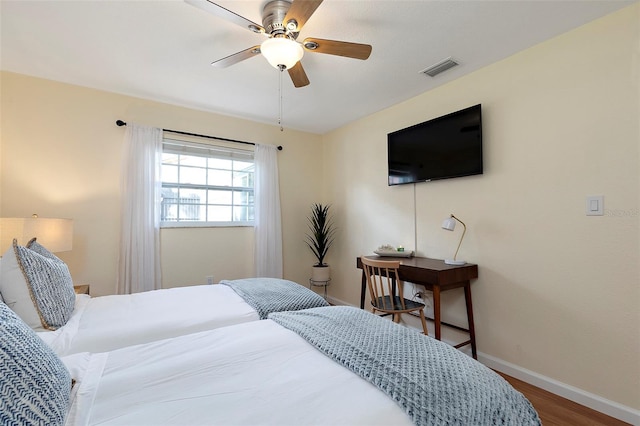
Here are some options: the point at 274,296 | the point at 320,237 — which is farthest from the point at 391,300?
the point at 320,237

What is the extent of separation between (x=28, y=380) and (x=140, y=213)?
2.58 metres

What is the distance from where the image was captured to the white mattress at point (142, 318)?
138cm

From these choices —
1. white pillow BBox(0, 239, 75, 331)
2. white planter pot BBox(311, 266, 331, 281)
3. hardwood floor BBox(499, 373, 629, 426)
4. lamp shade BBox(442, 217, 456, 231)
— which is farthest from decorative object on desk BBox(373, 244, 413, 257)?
white pillow BBox(0, 239, 75, 331)

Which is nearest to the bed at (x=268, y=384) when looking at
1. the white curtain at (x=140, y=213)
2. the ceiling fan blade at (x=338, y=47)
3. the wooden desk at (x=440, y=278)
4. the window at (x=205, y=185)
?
the wooden desk at (x=440, y=278)

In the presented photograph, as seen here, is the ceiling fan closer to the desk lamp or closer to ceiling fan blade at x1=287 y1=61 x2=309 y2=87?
ceiling fan blade at x1=287 y1=61 x2=309 y2=87

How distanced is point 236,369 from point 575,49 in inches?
109

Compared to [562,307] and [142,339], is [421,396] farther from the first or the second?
[562,307]

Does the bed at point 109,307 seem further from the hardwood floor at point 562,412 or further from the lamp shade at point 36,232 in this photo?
the hardwood floor at point 562,412

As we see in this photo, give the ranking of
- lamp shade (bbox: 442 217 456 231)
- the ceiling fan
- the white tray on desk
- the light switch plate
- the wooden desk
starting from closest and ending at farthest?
the ceiling fan, the light switch plate, the wooden desk, lamp shade (bbox: 442 217 456 231), the white tray on desk

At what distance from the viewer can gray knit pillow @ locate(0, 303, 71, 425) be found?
0.64 metres

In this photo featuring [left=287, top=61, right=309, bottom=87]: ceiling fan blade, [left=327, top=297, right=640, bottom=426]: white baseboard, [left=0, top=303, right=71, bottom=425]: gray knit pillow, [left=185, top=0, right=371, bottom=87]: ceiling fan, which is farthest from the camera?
[left=287, top=61, right=309, bottom=87]: ceiling fan blade

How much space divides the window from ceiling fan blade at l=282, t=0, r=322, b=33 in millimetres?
2233

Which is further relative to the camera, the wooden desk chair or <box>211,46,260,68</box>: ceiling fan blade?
the wooden desk chair

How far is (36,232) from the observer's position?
2.11 m
